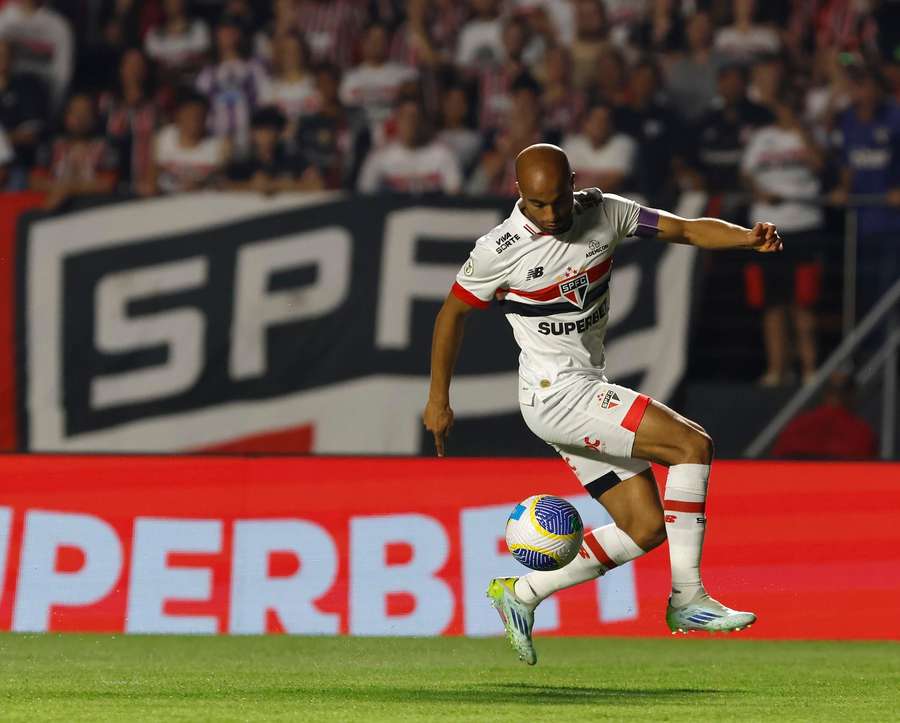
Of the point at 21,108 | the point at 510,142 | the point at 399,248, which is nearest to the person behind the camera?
the point at 399,248

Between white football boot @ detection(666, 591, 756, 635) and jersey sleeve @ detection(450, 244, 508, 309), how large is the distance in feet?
5.48

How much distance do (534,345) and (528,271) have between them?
0.42 m

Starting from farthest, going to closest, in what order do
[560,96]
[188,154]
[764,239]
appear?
[560,96], [188,154], [764,239]

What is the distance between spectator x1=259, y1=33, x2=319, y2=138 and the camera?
50.8ft

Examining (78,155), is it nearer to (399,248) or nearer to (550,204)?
(399,248)

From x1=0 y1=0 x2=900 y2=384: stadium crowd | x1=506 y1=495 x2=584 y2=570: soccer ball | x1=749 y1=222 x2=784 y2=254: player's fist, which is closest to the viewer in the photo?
x1=749 y1=222 x2=784 y2=254: player's fist

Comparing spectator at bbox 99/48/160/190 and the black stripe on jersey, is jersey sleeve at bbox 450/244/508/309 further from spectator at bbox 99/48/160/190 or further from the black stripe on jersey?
spectator at bbox 99/48/160/190

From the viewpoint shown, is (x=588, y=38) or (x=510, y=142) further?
(x=588, y=38)

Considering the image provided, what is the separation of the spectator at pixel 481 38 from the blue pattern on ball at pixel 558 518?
28.5ft

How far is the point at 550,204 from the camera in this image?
7.53 meters

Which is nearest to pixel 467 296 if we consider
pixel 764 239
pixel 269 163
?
pixel 764 239

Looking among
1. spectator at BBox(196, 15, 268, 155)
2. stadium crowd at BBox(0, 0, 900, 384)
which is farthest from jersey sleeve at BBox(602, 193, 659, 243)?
spectator at BBox(196, 15, 268, 155)

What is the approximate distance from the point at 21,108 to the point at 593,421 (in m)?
9.20

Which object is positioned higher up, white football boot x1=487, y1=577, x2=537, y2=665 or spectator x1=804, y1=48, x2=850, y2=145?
spectator x1=804, y1=48, x2=850, y2=145
